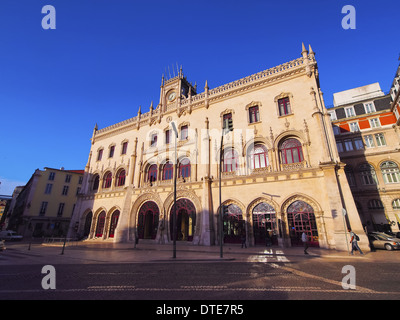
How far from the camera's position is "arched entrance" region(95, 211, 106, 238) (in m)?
28.9

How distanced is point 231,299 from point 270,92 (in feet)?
69.7

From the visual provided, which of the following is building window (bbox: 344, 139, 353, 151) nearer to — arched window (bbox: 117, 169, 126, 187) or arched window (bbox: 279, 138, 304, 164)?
arched window (bbox: 279, 138, 304, 164)

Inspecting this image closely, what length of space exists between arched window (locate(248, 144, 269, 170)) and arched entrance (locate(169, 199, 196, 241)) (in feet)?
26.4

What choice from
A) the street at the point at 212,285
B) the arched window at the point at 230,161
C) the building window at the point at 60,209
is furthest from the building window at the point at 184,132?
the building window at the point at 60,209

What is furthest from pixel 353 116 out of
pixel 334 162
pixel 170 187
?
pixel 170 187

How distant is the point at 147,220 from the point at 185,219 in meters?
5.63

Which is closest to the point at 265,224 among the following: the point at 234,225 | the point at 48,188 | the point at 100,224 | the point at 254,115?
the point at 234,225

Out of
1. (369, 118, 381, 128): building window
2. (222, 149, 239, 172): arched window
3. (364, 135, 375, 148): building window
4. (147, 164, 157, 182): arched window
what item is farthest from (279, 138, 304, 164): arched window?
(369, 118, 381, 128): building window

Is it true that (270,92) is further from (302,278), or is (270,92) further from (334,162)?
(302,278)

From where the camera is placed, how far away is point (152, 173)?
27094mm

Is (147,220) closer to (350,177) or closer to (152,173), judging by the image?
(152,173)

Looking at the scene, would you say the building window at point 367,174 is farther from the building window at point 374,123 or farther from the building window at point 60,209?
the building window at point 60,209

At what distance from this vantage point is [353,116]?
30.2m

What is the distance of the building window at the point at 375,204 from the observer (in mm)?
25019
